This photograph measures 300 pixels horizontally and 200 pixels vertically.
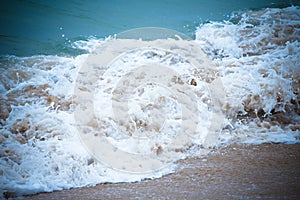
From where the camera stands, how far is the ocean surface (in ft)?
8.93

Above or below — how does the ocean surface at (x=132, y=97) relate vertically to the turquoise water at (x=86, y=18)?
below

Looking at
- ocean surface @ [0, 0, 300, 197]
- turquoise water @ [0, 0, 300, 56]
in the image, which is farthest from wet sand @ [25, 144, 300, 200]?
turquoise water @ [0, 0, 300, 56]

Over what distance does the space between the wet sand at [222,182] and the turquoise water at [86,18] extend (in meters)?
3.53

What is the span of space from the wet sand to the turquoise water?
11.6ft

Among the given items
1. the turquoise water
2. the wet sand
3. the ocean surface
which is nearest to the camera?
the wet sand

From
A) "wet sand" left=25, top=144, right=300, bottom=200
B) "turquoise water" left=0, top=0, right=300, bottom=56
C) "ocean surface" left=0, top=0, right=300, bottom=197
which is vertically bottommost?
"wet sand" left=25, top=144, right=300, bottom=200

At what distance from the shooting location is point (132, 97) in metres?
3.67

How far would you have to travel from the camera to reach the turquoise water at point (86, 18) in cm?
580

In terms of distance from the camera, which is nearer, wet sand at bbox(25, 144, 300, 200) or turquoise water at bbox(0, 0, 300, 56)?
wet sand at bbox(25, 144, 300, 200)

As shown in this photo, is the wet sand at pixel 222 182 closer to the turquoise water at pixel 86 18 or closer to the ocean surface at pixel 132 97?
the ocean surface at pixel 132 97

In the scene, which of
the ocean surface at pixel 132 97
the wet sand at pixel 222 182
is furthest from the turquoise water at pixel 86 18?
the wet sand at pixel 222 182

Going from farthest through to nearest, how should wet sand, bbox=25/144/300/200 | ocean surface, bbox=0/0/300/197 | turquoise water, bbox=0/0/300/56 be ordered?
turquoise water, bbox=0/0/300/56
ocean surface, bbox=0/0/300/197
wet sand, bbox=25/144/300/200

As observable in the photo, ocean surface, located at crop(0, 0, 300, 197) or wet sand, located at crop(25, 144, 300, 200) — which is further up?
ocean surface, located at crop(0, 0, 300, 197)

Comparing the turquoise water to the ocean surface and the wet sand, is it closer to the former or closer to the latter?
the ocean surface
